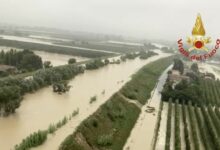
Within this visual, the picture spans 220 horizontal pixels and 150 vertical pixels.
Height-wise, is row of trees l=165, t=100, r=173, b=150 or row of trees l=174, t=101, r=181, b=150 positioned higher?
row of trees l=174, t=101, r=181, b=150

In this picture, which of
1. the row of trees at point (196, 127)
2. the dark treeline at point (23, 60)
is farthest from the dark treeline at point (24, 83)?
the row of trees at point (196, 127)

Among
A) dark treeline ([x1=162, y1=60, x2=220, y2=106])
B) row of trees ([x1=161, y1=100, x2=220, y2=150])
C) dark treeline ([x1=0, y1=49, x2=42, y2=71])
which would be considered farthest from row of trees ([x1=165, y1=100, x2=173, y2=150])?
dark treeline ([x1=0, y1=49, x2=42, y2=71])

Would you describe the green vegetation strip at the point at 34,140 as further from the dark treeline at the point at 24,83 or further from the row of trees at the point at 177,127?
the row of trees at the point at 177,127

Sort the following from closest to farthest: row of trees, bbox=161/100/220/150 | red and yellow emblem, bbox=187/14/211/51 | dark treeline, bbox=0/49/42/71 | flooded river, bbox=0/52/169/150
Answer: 1. red and yellow emblem, bbox=187/14/211/51
2. flooded river, bbox=0/52/169/150
3. row of trees, bbox=161/100/220/150
4. dark treeline, bbox=0/49/42/71

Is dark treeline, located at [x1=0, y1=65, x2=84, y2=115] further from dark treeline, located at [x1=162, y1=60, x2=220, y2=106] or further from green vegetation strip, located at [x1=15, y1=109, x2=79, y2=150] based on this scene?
dark treeline, located at [x1=162, y1=60, x2=220, y2=106]

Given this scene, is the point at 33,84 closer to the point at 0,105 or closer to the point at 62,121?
the point at 0,105

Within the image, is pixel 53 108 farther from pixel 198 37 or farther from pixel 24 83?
pixel 198 37

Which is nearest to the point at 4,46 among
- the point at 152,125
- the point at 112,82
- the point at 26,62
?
the point at 26,62

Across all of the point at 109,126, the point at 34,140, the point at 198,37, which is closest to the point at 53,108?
the point at 109,126
